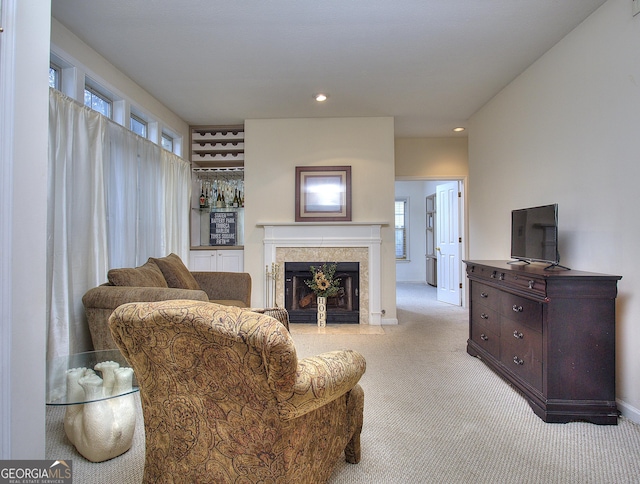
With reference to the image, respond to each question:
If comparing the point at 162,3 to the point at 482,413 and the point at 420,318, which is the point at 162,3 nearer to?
the point at 482,413

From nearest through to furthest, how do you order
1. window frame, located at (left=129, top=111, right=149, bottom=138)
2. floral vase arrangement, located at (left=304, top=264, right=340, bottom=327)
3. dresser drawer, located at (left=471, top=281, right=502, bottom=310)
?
dresser drawer, located at (left=471, top=281, right=502, bottom=310) → window frame, located at (left=129, top=111, right=149, bottom=138) → floral vase arrangement, located at (left=304, top=264, right=340, bottom=327)

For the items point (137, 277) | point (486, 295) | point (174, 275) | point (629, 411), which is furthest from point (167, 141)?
point (629, 411)

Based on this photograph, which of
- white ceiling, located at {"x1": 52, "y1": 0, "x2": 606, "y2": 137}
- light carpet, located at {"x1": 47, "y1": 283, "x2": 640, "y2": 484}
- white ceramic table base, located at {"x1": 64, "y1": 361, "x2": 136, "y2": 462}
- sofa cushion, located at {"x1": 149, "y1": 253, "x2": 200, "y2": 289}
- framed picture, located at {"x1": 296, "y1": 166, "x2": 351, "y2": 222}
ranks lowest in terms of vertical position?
light carpet, located at {"x1": 47, "y1": 283, "x2": 640, "y2": 484}

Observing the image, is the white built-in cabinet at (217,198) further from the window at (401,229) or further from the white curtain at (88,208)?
the window at (401,229)

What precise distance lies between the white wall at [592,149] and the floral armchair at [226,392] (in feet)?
6.61

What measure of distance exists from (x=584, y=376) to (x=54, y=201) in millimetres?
3612

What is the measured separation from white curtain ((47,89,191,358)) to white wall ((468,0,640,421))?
3.74 meters

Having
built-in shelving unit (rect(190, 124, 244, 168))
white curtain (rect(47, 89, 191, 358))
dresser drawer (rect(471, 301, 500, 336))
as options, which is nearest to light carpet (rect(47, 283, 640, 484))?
dresser drawer (rect(471, 301, 500, 336))

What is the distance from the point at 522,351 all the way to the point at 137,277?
9.43 ft

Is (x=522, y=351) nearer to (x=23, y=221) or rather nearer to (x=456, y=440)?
(x=456, y=440)

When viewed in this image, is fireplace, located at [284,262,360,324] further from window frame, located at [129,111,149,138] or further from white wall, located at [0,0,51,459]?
white wall, located at [0,0,51,459]

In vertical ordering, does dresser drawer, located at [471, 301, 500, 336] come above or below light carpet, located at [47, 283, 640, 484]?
above

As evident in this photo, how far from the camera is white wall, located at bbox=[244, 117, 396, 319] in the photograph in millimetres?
4488

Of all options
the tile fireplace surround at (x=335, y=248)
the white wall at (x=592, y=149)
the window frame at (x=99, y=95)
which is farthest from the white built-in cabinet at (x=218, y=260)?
the white wall at (x=592, y=149)
